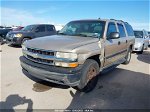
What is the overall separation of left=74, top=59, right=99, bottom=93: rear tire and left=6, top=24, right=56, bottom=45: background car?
8.82 meters

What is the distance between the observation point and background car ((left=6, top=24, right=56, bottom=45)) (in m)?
12.5

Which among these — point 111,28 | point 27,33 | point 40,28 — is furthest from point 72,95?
point 40,28

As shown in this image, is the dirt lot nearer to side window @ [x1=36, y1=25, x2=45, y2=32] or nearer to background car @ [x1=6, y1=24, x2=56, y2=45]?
background car @ [x1=6, y1=24, x2=56, y2=45]

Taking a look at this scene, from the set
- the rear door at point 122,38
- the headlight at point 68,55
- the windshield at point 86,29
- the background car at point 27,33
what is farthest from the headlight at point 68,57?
the background car at point 27,33

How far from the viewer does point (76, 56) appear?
407 centimetres

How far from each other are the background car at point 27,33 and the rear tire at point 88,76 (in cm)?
882

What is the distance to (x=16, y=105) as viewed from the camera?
3.88 metres

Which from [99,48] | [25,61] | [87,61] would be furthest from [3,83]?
[99,48]

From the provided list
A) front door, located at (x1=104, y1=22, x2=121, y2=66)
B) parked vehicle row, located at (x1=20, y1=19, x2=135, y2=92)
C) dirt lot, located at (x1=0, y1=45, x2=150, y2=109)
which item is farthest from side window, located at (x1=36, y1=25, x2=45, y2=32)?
front door, located at (x1=104, y1=22, x2=121, y2=66)

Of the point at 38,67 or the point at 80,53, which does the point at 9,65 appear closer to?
the point at 38,67

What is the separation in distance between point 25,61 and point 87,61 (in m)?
1.67

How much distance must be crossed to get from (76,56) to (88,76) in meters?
0.86

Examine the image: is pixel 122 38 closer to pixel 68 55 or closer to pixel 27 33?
pixel 68 55

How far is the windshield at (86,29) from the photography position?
5.31 m
